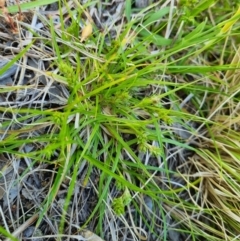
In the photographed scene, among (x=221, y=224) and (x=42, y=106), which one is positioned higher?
(x=42, y=106)

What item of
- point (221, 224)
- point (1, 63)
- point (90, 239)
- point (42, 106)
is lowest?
point (221, 224)

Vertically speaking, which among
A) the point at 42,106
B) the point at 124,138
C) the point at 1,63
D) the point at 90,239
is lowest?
the point at 90,239

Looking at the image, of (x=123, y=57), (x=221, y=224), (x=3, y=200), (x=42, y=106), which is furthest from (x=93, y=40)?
(x=221, y=224)

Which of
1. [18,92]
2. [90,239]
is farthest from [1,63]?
[90,239]

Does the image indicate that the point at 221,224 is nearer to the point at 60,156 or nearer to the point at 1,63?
the point at 60,156

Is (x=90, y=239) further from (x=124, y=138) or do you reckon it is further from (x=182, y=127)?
(x=182, y=127)

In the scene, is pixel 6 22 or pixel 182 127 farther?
pixel 182 127
